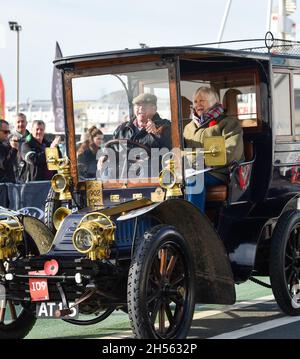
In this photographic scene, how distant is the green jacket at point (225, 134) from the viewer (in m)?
8.05

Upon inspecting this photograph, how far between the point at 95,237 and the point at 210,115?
213 centimetres

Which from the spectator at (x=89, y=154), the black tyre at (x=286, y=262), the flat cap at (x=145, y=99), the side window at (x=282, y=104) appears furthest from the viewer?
the side window at (x=282, y=104)

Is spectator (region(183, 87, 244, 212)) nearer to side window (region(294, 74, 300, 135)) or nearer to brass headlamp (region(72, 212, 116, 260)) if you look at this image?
side window (region(294, 74, 300, 135))

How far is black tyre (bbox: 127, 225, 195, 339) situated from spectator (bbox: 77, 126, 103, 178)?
128 centimetres

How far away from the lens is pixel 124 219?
672 cm

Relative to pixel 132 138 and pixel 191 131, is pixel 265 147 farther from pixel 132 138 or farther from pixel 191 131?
pixel 132 138

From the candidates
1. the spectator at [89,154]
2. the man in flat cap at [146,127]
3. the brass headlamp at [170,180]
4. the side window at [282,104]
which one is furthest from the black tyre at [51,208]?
the side window at [282,104]

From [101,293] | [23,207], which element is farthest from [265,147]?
[23,207]

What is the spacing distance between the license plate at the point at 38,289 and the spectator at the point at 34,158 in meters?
5.66

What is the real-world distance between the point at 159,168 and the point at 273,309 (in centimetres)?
212

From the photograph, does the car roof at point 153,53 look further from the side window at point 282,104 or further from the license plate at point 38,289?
the license plate at point 38,289

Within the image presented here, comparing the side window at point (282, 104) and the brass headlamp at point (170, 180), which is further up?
the side window at point (282, 104)

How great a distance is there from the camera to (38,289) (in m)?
6.85

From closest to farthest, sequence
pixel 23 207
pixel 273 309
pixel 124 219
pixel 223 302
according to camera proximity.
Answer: pixel 124 219
pixel 223 302
pixel 273 309
pixel 23 207
